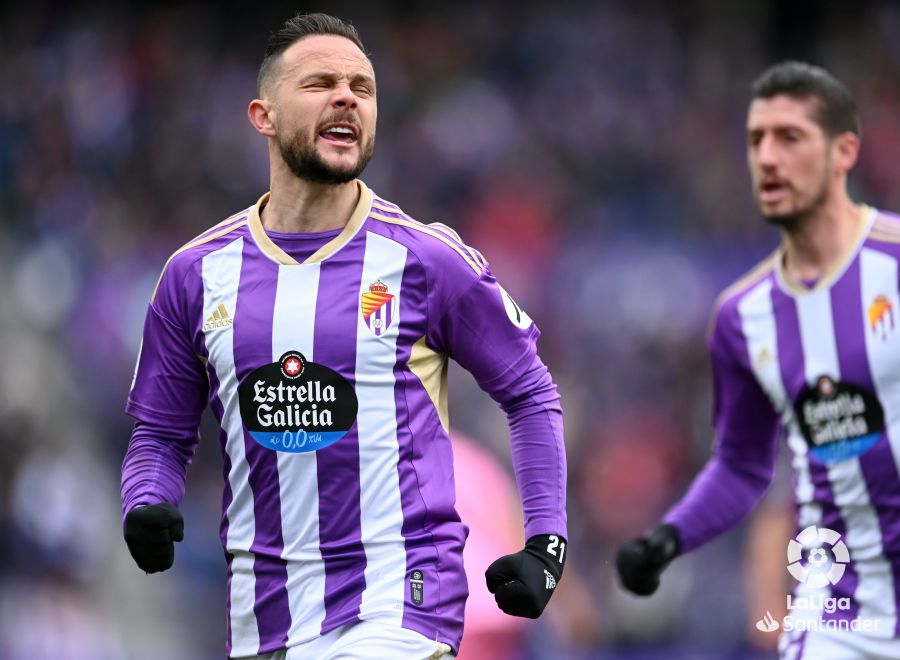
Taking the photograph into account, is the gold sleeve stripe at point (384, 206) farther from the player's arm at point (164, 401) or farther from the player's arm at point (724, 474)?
the player's arm at point (724, 474)

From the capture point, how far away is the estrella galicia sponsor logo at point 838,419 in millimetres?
5176

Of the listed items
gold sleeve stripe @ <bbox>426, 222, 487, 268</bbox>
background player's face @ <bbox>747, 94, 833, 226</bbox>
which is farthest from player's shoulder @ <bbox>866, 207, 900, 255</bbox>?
gold sleeve stripe @ <bbox>426, 222, 487, 268</bbox>

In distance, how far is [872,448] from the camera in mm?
5137

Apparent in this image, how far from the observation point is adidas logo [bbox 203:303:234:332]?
4.34 meters

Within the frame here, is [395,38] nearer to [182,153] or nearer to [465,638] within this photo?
[182,153]

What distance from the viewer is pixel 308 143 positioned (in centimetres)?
439

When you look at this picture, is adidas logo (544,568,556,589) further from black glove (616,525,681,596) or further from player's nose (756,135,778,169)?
player's nose (756,135,778,169)

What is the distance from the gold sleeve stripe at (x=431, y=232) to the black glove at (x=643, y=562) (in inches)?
68.5

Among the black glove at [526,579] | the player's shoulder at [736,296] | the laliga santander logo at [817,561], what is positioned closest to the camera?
the black glove at [526,579]

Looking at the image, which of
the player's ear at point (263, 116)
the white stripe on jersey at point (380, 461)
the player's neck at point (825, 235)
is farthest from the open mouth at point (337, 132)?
the player's neck at point (825, 235)

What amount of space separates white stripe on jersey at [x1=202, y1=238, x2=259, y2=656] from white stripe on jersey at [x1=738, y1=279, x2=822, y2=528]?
207 cm

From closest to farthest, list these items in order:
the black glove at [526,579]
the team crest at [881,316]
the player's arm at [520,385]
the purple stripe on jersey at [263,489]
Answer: the black glove at [526,579]
the purple stripe on jersey at [263,489]
the player's arm at [520,385]
the team crest at [881,316]

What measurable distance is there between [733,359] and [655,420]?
6365mm

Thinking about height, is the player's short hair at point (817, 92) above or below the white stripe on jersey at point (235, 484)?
above
